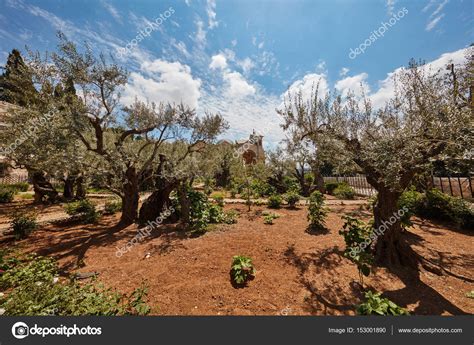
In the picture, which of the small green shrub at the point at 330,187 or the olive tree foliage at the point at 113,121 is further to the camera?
the small green shrub at the point at 330,187

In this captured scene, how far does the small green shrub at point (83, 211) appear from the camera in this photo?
33.7ft

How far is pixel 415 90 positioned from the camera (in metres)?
5.58

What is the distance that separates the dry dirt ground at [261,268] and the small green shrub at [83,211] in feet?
5.25

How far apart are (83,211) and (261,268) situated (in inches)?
435

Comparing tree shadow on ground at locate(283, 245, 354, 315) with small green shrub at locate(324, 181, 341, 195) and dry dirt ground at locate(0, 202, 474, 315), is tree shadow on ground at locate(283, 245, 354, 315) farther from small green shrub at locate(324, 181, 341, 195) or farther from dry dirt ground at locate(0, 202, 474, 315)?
small green shrub at locate(324, 181, 341, 195)

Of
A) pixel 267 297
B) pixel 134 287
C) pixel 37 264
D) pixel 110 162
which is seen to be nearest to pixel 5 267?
pixel 37 264

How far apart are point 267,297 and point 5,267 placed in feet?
21.1

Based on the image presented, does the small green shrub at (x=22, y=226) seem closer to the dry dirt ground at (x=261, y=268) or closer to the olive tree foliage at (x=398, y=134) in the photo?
the dry dirt ground at (x=261, y=268)

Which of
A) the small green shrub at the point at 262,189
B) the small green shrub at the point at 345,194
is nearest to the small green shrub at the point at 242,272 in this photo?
the small green shrub at the point at 262,189

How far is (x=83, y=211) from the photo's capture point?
10695mm

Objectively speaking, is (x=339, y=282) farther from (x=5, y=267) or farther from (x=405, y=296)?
(x=5, y=267)

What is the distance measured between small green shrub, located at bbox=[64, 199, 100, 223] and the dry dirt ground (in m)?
1.60

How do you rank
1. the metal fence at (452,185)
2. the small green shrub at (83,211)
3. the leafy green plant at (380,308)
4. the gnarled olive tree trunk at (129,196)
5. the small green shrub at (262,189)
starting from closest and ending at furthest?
the leafy green plant at (380,308) → the gnarled olive tree trunk at (129,196) → the small green shrub at (83,211) → the metal fence at (452,185) → the small green shrub at (262,189)

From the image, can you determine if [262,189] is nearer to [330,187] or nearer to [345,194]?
[345,194]
